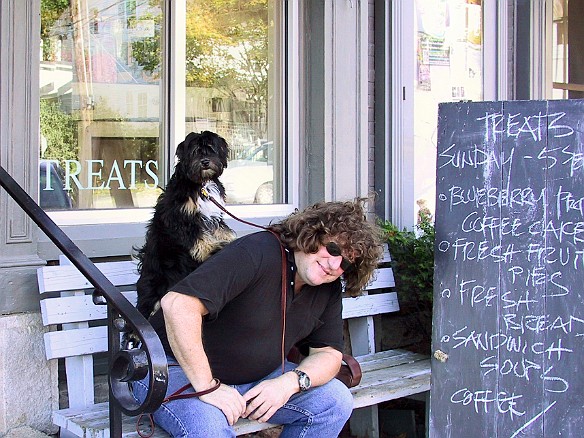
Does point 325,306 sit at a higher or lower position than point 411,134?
lower

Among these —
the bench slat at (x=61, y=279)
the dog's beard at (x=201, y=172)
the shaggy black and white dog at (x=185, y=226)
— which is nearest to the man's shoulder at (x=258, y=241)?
the shaggy black and white dog at (x=185, y=226)

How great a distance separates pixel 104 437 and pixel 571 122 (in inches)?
94.0

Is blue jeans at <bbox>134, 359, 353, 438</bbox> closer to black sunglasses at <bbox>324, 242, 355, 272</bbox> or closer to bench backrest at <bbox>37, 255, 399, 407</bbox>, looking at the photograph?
black sunglasses at <bbox>324, 242, 355, 272</bbox>

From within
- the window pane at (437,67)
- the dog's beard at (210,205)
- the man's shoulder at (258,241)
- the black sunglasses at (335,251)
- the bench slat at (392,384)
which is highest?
the window pane at (437,67)

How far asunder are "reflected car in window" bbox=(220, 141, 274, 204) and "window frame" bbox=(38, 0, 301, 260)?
85 mm

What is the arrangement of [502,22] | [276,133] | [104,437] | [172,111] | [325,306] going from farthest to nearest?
[502,22]
[276,133]
[172,111]
[325,306]
[104,437]

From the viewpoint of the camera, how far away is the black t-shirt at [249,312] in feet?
10.2

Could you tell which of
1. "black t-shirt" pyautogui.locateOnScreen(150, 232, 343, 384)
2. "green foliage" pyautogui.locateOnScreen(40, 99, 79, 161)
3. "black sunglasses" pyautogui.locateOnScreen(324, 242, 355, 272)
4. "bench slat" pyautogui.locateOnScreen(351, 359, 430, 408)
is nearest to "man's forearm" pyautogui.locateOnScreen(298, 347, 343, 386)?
"black t-shirt" pyautogui.locateOnScreen(150, 232, 343, 384)

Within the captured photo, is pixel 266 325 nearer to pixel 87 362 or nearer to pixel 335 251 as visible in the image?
pixel 335 251

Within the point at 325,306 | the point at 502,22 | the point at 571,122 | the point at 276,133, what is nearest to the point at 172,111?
the point at 276,133

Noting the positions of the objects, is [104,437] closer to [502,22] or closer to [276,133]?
[276,133]

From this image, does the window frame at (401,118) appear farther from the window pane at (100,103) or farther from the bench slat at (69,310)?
the bench slat at (69,310)

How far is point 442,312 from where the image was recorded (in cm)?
390

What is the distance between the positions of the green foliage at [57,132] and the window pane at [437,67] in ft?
7.63
